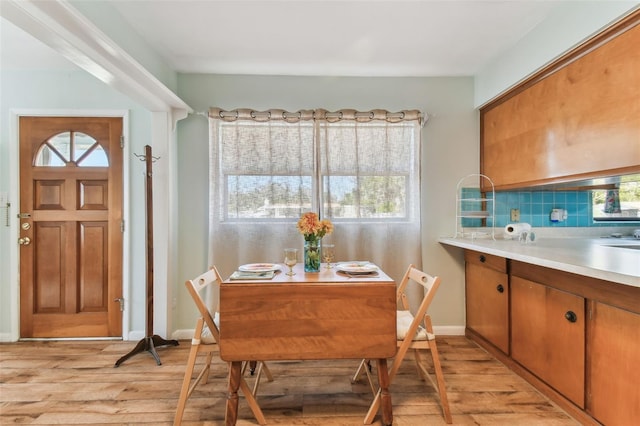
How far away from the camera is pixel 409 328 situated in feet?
5.09

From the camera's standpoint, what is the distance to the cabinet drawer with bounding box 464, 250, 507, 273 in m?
2.04

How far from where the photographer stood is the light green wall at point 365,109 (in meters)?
2.52

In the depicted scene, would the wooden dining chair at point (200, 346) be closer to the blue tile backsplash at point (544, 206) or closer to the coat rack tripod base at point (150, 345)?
the coat rack tripod base at point (150, 345)

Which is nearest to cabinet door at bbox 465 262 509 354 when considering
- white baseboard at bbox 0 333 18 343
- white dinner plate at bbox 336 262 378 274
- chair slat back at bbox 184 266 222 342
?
white dinner plate at bbox 336 262 378 274

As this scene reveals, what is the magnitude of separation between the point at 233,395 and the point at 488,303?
1900 mm

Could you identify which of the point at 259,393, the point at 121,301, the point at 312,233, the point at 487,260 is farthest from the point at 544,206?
the point at 121,301

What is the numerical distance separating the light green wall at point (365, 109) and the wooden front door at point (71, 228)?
0.56 meters

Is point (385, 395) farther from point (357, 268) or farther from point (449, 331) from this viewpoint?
point (449, 331)

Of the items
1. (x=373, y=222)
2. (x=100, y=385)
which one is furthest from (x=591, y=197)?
(x=100, y=385)

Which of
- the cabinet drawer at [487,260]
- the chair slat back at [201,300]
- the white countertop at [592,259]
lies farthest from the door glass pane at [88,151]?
the cabinet drawer at [487,260]

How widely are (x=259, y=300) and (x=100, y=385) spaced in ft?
4.32

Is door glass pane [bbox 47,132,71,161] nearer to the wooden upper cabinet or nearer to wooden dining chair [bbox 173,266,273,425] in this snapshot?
wooden dining chair [bbox 173,266,273,425]

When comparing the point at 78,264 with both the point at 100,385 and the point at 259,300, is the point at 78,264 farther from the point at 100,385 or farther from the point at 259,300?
the point at 259,300

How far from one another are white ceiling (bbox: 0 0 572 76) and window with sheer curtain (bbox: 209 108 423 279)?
1.26 feet
